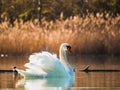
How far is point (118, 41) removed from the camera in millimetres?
23516

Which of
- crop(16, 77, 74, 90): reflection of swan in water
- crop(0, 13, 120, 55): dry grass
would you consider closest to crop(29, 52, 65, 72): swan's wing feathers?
crop(16, 77, 74, 90): reflection of swan in water

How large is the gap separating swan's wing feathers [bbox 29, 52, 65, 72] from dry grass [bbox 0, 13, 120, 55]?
6.97m

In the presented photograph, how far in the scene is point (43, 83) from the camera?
14727mm

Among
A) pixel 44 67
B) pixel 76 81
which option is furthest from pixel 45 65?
pixel 76 81

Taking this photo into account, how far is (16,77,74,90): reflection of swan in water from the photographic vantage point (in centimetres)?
1395

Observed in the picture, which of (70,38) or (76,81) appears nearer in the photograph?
(76,81)

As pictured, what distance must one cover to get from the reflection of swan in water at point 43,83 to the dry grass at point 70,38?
7.43 metres

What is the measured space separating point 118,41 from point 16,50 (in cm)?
Answer: 315

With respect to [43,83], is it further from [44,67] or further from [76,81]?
A: [44,67]

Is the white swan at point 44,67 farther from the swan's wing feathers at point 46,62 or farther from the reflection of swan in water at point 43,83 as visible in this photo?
the reflection of swan in water at point 43,83

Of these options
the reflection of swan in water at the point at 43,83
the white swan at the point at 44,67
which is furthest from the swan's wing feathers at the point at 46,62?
the reflection of swan in water at the point at 43,83

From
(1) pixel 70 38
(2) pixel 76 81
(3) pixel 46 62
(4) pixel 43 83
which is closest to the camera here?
(4) pixel 43 83

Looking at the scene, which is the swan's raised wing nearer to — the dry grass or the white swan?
the white swan

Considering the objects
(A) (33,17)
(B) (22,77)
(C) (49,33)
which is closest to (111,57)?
(C) (49,33)
